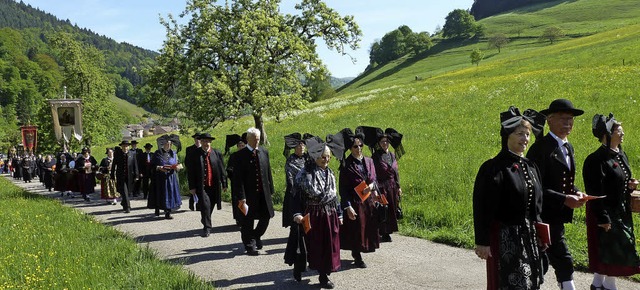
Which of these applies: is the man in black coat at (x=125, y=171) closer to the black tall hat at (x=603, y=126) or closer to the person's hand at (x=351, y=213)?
the person's hand at (x=351, y=213)

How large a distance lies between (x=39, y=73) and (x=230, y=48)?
140 metres

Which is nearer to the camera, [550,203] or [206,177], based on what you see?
[550,203]

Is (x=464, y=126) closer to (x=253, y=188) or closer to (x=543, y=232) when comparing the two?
(x=253, y=188)

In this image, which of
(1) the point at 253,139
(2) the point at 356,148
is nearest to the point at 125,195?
(1) the point at 253,139

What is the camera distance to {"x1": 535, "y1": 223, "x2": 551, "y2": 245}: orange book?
14.5 feet

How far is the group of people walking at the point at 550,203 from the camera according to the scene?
14.2 feet

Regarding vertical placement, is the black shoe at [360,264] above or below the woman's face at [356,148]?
below

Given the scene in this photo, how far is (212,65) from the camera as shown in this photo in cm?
2364

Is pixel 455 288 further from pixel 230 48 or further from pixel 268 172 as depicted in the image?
pixel 230 48

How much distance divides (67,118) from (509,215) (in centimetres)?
2644

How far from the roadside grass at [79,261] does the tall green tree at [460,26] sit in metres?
123

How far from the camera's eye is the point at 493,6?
183125 millimetres

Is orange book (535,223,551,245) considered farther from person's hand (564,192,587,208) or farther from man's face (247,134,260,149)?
man's face (247,134,260,149)

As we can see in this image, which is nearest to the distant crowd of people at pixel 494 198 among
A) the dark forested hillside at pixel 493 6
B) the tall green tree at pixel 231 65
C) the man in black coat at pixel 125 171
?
the man in black coat at pixel 125 171
